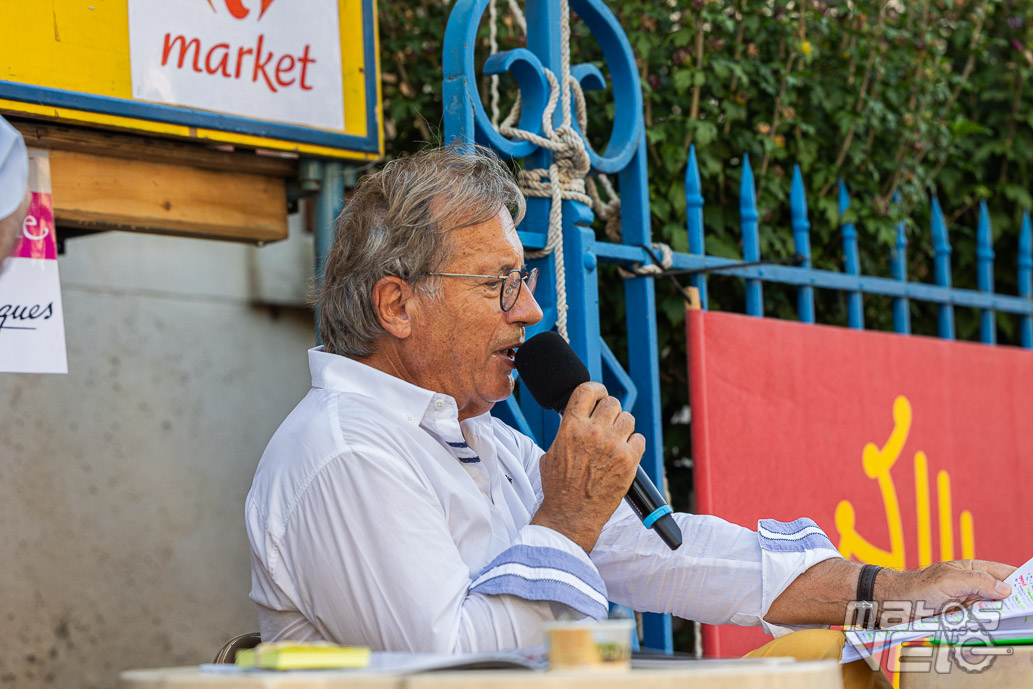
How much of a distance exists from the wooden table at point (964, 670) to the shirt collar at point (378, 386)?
881 millimetres

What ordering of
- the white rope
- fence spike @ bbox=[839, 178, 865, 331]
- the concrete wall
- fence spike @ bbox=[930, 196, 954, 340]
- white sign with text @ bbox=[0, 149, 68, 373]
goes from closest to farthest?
white sign with text @ bbox=[0, 149, 68, 373] < the white rope < fence spike @ bbox=[839, 178, 865, 331] < fence spike @ bbox=[930, 196, 954, 340] < the concrete wall

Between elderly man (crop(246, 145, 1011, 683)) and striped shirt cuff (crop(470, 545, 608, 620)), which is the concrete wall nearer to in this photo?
elderly man (crop(246, 145, 1011, 683))

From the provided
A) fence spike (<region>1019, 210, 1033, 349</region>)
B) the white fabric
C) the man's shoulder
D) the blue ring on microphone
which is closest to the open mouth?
the man's shoulder

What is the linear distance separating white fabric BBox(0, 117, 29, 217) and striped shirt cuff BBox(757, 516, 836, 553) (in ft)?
4.85

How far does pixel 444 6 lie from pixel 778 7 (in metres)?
1.14

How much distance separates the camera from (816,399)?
3201mm

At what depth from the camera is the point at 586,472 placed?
1944mm

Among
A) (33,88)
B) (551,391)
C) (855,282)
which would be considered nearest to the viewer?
(551,391)

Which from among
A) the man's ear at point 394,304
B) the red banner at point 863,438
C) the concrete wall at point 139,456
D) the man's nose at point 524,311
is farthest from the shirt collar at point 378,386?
the concrete wall at point 139,456

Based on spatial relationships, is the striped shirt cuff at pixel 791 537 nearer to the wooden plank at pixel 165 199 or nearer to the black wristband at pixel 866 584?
the black wristband at pixel 866 584

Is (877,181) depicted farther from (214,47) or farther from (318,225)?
(214,47)

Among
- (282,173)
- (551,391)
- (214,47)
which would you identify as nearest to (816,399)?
(551,391)

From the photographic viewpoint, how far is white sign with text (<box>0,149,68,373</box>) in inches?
103

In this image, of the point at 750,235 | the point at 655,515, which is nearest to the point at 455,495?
the point at 655,515
